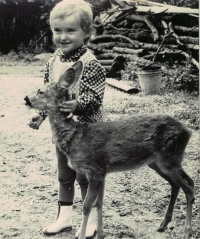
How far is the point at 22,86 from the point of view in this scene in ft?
34.6

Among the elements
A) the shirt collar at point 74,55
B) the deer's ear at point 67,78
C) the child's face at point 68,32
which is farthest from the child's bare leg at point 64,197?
the child's face at point 68,32

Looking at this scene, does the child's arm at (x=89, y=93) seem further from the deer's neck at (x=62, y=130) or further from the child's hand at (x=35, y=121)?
the child's hand at (x=35, y=121)

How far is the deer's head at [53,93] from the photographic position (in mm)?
3422

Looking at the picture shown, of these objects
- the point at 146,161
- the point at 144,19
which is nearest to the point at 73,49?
the point at 146,161

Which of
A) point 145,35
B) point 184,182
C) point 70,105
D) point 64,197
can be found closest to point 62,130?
point 70,105

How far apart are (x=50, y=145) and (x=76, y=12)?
3.15m

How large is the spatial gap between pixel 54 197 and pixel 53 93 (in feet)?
4.98

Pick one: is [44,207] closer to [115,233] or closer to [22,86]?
[115,233]

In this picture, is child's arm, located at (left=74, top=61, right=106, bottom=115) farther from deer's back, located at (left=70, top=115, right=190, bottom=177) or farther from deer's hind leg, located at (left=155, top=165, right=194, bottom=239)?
deer's hind leg, located at (left=155, top=165, right=194, bottom=239)

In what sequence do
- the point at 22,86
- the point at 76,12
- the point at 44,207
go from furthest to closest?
the point at 22,86, the point at 44,207, the point at 76,12

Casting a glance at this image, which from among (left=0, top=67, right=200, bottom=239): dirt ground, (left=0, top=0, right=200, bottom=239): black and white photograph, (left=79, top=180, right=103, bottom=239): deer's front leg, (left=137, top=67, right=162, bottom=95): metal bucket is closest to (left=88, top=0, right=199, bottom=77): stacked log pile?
(left=137, top=67, right=162, bottom=95): metal bucket

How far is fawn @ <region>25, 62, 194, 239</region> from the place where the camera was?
348 cm

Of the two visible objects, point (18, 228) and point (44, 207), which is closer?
point (18, 228)

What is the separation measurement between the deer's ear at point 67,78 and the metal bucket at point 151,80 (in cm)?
665
